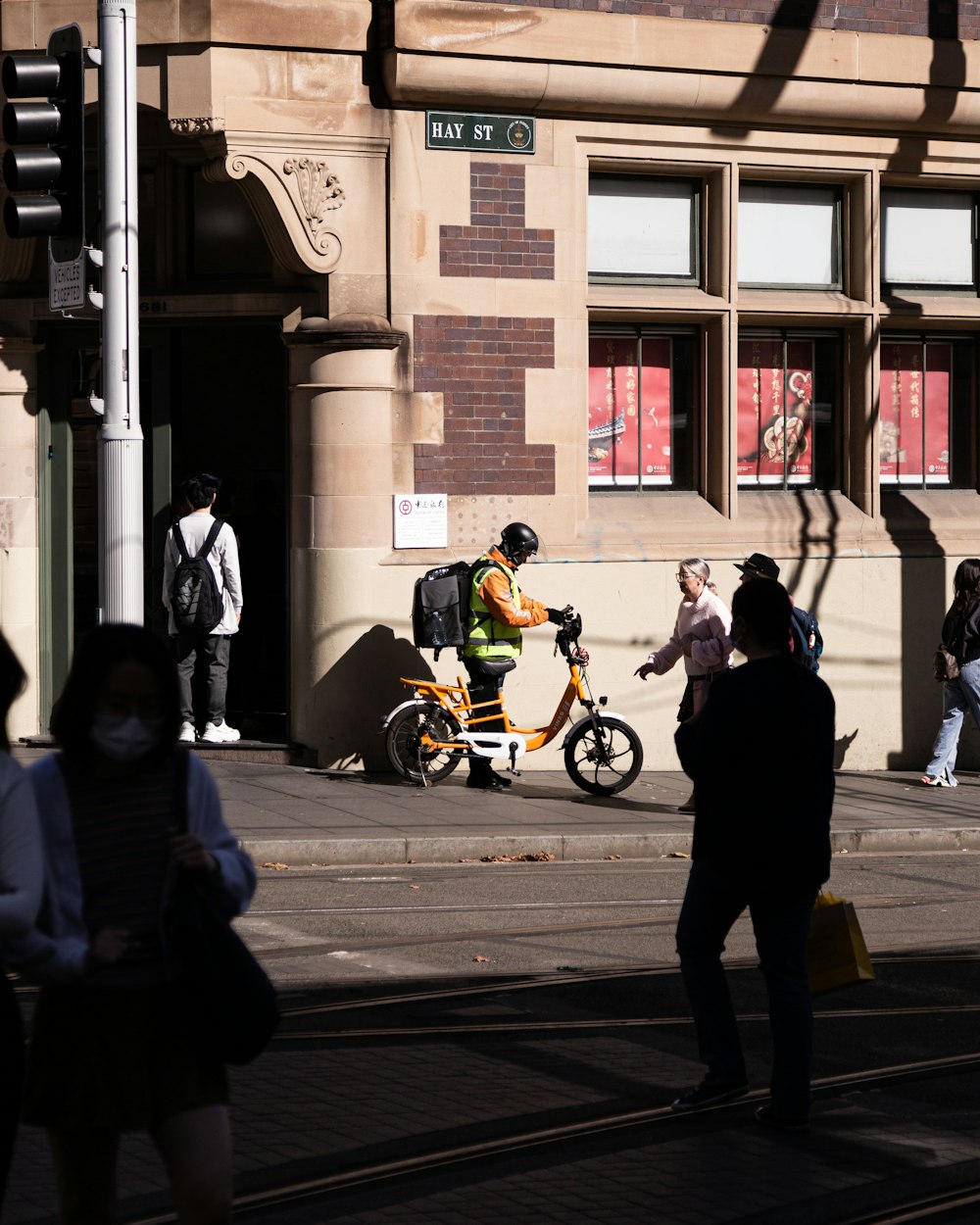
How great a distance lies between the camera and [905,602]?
15.6 m

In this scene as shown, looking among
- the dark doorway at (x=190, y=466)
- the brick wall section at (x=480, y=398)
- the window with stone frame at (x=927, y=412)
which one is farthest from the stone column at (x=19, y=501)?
the window with stone frame at (x=927, y=412)

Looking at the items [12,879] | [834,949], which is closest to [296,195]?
[834,949]

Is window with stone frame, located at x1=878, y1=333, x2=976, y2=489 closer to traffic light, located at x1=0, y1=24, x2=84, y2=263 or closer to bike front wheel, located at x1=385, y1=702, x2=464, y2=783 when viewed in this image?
bike front wheel, located at x1=385, y1=702, x2=464, y2=783

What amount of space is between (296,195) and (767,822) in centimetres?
914

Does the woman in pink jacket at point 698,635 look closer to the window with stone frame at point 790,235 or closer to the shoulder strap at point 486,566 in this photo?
the shoulder strap at point 486,566

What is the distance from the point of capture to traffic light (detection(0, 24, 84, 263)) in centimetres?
1036

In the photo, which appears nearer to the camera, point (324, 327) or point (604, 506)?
point (324, 327)

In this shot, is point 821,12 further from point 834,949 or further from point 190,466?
point 834,949

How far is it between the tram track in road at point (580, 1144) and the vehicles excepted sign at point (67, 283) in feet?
20.7

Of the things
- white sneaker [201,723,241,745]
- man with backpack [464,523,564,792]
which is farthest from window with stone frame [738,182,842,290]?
white sneaker [201,723,241,745]

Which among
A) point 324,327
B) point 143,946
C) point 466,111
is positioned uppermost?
point 466,111

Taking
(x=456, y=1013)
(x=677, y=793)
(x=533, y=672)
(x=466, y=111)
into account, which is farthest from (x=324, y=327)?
(x=456, y=1013)

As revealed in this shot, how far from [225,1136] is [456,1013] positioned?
3589 mm

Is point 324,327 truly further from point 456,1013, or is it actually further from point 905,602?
point 456,1013
